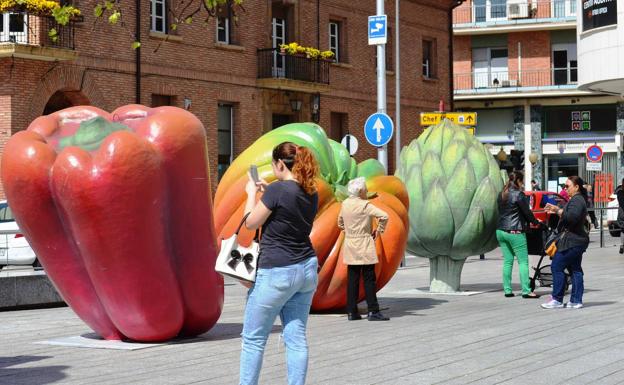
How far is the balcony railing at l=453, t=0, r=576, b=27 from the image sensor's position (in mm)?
58406

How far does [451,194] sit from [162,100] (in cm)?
1765

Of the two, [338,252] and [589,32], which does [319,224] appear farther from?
[589,32]

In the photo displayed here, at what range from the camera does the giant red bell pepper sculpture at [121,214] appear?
33.2ft

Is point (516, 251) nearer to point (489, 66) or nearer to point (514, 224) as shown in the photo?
point (514, 224)

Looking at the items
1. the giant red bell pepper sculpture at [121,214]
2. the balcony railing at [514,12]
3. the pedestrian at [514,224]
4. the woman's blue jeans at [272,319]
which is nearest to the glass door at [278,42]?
the pedestrian at [514,224]

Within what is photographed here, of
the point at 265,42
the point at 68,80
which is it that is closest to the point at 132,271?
the point at 68,80

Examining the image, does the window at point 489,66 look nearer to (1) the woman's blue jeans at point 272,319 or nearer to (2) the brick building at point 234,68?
Answer: (2) the brick building at point 234,68

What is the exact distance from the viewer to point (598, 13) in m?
39.2

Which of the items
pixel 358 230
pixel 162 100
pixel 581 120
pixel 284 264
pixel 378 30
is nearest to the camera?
pixel 284 264

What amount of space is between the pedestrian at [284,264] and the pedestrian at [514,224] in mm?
8792

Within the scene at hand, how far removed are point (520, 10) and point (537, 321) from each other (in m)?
47.5

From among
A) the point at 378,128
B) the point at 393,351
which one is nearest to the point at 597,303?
the point at 393,351

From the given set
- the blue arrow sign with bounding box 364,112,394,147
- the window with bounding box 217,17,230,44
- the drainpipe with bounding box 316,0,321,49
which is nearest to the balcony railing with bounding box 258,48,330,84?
the drainpipe with bounding box 316,0,321,49

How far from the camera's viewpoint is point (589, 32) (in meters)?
39.9
